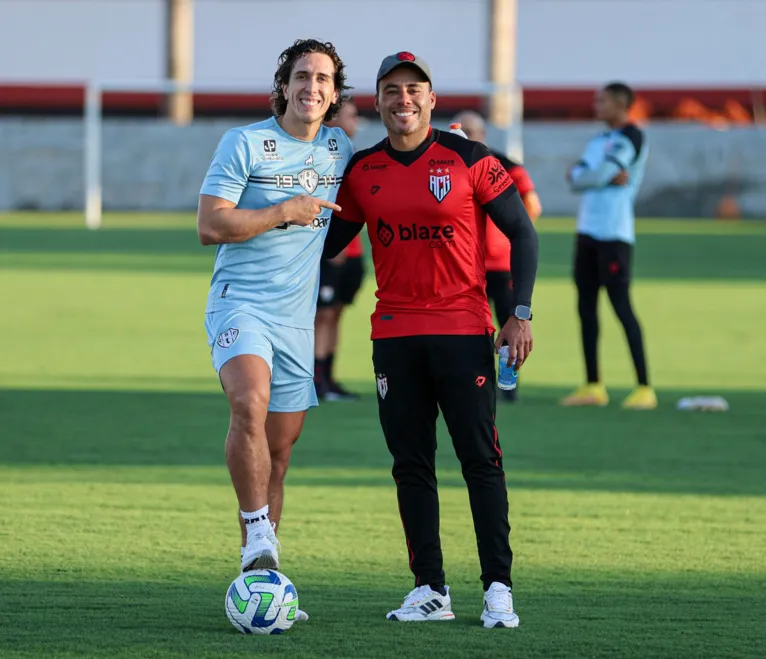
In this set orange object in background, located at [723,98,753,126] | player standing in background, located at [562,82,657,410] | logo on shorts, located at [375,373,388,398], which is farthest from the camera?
orange object in background, located at [723,98,753,126]

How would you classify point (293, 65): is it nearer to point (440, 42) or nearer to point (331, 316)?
point (331, 316)

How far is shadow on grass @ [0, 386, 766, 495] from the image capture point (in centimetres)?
862

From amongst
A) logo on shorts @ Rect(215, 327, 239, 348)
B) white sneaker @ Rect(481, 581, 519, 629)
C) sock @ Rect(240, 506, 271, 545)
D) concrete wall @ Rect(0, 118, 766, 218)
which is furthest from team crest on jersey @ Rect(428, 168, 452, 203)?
concrete wall @ Rect(0, 118, 766, 218)

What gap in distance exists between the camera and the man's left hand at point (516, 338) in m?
5.53

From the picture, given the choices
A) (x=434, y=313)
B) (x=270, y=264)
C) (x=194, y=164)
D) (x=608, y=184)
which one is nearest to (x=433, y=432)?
(x=434, y=313)

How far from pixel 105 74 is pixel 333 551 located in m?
40.3

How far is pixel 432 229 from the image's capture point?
5531mm

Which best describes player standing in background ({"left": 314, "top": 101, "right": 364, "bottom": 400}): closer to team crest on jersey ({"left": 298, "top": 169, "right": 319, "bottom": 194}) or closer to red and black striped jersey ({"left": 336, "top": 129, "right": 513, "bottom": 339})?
team crest on jersey ({"left": 298, "top": 169, "right": 319, "bottom": 194})

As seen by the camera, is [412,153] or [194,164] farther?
[194,164]

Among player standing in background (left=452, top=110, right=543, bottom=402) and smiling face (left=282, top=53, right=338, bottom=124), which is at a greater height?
smiling face (left=282, top=53, right=338, bottom=124)

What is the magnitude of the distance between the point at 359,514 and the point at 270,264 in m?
2.14

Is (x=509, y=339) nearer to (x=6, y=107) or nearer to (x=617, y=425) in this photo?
(x=617, y=425)

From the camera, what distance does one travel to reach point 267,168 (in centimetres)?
573

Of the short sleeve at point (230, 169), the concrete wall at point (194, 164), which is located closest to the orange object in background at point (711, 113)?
the concrete wall at point (194, 164)
